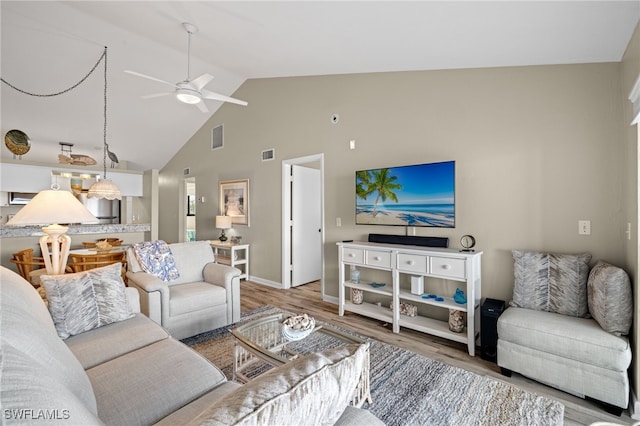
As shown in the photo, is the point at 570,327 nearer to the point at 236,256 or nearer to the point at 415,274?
the point at 415,274

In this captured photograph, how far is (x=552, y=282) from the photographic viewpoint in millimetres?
2311

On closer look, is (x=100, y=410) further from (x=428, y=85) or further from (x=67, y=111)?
(x=67, y=111)

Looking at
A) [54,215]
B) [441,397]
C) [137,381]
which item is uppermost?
[54,215]

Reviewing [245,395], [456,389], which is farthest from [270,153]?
[245,395]

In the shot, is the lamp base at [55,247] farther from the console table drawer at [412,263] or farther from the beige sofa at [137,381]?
the console table drawer at [412,263]

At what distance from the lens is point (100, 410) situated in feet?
4.00

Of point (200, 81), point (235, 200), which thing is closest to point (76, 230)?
point (235, 200)

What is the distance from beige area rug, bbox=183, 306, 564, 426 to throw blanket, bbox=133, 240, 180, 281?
1062 mm

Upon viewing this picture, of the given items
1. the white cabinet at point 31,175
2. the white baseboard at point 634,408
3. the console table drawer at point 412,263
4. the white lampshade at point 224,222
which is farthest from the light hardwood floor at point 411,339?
the white cabinet at point 31,175

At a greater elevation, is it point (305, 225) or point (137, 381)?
point (305, 225)

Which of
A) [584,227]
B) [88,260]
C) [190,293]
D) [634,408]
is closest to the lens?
[634,408]

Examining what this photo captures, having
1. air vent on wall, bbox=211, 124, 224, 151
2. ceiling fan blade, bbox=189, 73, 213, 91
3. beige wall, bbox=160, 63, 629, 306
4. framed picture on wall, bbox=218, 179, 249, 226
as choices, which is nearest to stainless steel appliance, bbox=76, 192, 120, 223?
air vent on wall, bbox=211, 124, 224, 151

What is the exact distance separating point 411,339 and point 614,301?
1.59 metres

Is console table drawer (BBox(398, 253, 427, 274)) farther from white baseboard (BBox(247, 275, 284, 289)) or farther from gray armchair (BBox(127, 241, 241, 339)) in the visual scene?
white baseboard (BBox(247, 275, 284, 289))
